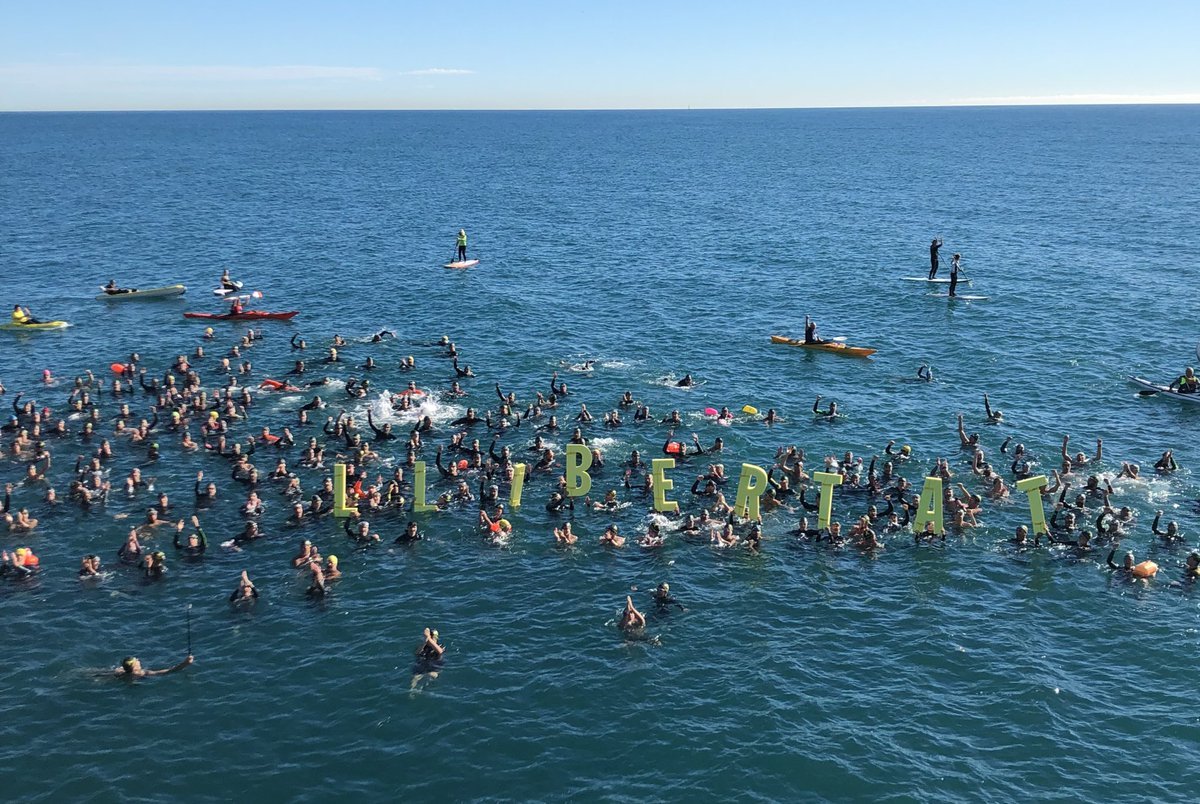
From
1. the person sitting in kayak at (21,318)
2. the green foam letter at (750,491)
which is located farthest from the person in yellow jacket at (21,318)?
the green foam letter at (750,491)

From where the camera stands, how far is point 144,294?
3748 inches

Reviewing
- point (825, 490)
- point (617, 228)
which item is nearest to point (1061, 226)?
point (617, 228)

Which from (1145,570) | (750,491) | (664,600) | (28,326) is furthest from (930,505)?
(28,326)

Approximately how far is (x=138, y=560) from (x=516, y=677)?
2010 cm

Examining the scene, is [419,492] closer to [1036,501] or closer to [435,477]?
[435,477]

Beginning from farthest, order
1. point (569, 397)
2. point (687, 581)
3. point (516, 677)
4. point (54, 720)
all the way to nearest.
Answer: point (569, 397) < point (687, 581) < point (516, 677) < point (54, 720)

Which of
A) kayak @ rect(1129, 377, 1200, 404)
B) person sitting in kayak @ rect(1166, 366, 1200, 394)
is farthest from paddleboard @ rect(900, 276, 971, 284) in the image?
person sitting in kayak @ rect(1166, 366, 1200, 394)

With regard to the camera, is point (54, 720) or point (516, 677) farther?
point (516, 677)

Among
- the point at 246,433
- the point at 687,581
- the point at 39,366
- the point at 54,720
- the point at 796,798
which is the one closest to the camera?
the point at 796,798

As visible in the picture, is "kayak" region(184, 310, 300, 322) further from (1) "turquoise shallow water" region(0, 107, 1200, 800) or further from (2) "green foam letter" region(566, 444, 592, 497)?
(2) "green foam letter" region(566, 444, 592, 497)

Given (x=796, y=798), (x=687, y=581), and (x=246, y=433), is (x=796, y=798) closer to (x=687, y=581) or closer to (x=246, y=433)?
(x=687, y=581)

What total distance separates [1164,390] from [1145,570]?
99.5 feet

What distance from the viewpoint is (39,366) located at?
73.6 meters

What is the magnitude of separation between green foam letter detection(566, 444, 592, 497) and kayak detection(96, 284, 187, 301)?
64219mm
